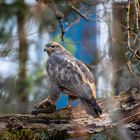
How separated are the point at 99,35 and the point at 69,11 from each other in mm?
1796

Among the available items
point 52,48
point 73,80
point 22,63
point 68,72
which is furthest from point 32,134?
point 22,63

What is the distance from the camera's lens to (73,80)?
4711 millimetres

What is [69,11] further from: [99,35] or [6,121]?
[6,121]

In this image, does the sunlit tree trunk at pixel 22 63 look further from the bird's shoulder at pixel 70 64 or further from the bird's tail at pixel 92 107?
the bird's tail at pixel 92 107

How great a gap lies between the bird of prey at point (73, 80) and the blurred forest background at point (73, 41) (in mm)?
108

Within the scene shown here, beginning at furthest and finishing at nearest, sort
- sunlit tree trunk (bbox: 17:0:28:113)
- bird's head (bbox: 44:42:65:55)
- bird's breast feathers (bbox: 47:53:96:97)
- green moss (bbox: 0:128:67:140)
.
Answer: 1. sunlit tree trunk (bbox: 17:0:28:113)
2. bird's head (bbox: 44:42:65:55)
3. bird's breast feathers (bbox: 47:53:96:97)
4. green moss (bbox: 0:128:67:140)

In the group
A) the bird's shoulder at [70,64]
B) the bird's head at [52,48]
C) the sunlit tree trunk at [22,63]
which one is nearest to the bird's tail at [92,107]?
the bird's shoulder at [70,64]

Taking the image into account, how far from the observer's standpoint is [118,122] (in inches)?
166

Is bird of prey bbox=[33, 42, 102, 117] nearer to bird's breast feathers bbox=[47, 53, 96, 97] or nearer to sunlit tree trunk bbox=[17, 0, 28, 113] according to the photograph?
bird's breast feathers bbox=[47, 53, 96, 97]

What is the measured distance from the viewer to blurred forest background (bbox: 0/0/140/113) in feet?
16.5

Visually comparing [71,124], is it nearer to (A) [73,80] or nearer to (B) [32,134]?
(B) [32,134]

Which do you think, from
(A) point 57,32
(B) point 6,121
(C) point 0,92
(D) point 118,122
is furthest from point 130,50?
(A) point 57,32

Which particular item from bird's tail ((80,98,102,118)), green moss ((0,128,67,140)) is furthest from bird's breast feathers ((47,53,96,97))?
green moss ((0,128,67,140))

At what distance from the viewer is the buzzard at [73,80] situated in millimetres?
4414
